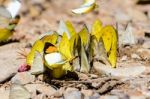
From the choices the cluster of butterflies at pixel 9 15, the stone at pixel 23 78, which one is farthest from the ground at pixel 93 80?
the cluster of butterflies at pixel 9 15

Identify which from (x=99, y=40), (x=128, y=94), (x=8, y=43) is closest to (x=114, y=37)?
(x=99, y=40)

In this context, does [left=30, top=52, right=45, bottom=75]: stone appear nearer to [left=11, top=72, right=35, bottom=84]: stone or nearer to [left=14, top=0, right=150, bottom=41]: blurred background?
[left=11, top=72, right=35, bottom=84]: stone

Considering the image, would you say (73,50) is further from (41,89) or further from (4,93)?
(4,93)

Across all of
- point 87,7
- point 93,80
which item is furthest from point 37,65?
point 87,7

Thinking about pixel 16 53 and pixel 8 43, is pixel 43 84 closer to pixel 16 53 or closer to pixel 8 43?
pixel 16 53

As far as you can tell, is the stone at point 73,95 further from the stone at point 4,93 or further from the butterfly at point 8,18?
the butterfly at point 8,18
